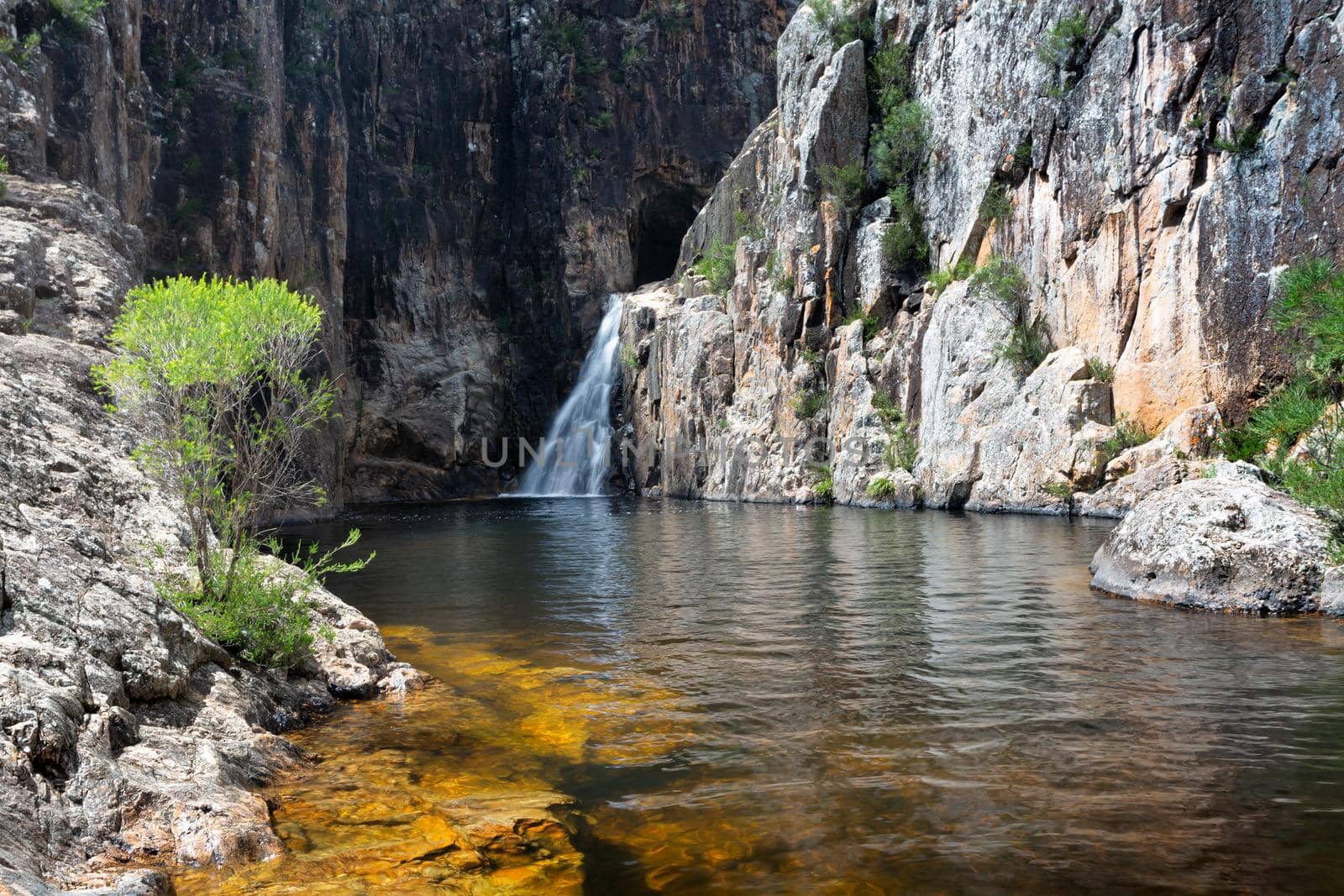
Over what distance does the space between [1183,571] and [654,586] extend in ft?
26.0

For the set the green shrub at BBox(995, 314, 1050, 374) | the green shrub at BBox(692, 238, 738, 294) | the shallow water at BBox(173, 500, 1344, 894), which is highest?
the green shrub at BBox(692, 238, 738, 294)

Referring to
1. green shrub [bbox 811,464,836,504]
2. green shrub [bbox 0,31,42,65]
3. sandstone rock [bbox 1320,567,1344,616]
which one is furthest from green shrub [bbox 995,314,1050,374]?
green shrub [bbox 0,31,42,65]

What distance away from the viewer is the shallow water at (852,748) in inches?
196

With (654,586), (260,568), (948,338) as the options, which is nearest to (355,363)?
(948,338)

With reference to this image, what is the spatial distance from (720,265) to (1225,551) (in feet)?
131

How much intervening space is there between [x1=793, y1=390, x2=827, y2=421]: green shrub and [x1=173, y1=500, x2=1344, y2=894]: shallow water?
26.1m

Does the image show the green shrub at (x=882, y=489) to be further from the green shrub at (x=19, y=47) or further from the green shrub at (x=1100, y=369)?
the green shrub at (x=19, y=47)

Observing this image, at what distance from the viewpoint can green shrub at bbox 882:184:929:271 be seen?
3772cm

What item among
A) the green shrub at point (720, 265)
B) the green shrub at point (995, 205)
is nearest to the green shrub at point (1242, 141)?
the green shrub at point (995, 205)

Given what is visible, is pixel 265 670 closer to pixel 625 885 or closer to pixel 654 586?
pixel 625 885

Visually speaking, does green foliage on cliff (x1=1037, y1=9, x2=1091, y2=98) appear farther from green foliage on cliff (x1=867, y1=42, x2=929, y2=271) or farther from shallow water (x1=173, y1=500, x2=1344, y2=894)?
shallow water (x1=173, y1=500, x2=1344, y2=894)

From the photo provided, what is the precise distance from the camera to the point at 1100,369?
87.9 feet

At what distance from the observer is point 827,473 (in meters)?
39.5

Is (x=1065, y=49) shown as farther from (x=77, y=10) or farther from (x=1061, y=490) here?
(x=77, y=10)
